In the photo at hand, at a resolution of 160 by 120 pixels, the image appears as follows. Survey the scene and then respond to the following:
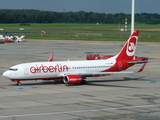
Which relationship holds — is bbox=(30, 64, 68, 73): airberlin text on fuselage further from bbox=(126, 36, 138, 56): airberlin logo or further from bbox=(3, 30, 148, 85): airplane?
bbox=(126, 36, 138, 56): airberlin logo

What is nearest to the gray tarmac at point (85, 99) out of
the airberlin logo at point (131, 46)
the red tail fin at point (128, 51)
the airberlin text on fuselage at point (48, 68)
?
the airberlin text on fuselage at point (48, 68)

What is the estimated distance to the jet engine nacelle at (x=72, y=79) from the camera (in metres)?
51.7

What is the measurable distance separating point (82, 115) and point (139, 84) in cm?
2093

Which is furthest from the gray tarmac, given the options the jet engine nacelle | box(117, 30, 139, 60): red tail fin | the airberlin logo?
the airberlin logo

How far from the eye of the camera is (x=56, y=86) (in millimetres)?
51719

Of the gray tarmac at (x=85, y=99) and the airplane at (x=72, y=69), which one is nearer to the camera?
the gray tarmac at (x=85, y=99)

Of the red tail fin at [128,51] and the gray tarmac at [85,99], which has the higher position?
the red tail fin at [128,51]

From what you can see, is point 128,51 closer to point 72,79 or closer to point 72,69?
point 72,69

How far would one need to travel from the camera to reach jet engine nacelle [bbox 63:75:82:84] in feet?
170

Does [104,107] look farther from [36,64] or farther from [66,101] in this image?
[36,64]

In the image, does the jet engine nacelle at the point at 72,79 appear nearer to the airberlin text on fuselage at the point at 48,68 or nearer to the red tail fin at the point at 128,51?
the airberlin text on fuselage at the point at 48,68

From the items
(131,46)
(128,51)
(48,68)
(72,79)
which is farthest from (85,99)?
(131,46)

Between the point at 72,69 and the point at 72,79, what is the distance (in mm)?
2136

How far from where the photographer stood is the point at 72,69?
53562 millimetres
